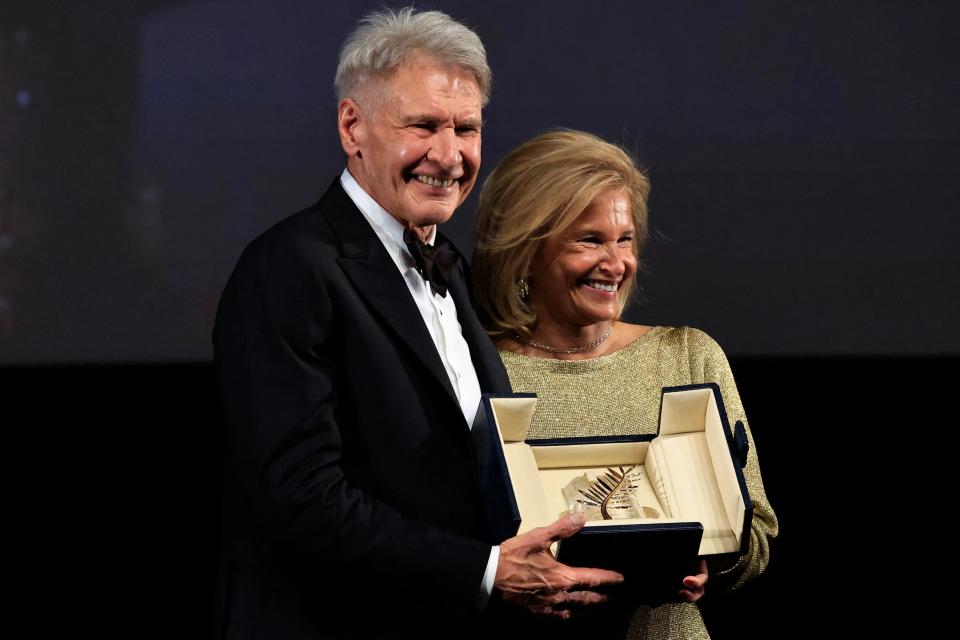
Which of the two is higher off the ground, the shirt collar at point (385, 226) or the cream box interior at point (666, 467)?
the shirt collar at point (385, 226)

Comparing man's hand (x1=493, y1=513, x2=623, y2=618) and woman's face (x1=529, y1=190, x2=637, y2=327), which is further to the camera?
woman's face (x1=529, y1=190, x2=637, y2=327)

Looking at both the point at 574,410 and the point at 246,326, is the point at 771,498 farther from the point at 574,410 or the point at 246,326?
the point at 246,326

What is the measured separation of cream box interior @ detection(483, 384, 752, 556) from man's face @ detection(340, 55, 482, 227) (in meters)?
0.37

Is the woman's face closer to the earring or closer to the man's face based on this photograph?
the earring

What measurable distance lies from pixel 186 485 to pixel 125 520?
0.17m

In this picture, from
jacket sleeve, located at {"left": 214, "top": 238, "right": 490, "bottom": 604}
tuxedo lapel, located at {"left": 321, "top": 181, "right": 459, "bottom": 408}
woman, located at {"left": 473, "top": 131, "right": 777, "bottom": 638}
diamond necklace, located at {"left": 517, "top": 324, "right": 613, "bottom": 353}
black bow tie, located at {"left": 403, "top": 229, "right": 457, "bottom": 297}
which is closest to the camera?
jacket sleeve, located at {"left": 214, "top": 238, "right": 490, "bottom": 604}

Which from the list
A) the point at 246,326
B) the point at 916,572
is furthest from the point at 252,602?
the point at 916,572

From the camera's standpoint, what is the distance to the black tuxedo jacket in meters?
1.70

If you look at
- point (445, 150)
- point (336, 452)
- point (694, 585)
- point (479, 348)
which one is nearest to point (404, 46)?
point (445, 150)

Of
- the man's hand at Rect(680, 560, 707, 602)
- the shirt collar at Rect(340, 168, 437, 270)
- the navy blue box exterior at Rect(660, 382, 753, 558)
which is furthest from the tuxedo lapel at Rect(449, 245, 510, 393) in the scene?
the man's hand at Rect(680, 560, 707, 602)

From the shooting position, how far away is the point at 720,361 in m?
2.41

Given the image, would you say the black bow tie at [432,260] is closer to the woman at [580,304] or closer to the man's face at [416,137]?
the man's face at [416,137]

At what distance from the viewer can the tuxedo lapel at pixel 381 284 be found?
1.80 metres

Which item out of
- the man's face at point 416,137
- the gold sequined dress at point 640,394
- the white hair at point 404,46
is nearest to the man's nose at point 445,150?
the man's face at point 416,137
